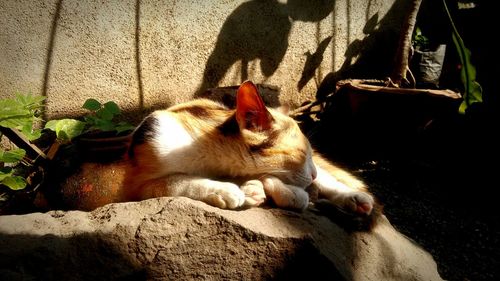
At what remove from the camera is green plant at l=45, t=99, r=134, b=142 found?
2.88m

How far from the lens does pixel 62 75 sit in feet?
10.5

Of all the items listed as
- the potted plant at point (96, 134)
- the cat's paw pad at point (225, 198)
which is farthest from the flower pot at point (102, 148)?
the cat's paw pad at point (225, 198)

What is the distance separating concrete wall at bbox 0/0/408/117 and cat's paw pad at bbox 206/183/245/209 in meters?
2.19

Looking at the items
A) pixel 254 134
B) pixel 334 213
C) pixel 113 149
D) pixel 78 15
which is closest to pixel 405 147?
pixel 334 213

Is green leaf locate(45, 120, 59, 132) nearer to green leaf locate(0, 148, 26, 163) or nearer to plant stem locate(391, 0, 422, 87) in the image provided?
green leaf locate(0, 148, 26, 163)

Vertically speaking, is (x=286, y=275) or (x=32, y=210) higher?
(x=286, y=275)

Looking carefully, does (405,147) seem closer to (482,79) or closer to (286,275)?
(482,79)

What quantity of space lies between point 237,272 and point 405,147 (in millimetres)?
3477

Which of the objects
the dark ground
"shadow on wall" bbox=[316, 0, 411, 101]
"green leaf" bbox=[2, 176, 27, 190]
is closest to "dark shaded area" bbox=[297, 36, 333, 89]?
"shadow on wall" bbox=[316, 0, 411, 101]

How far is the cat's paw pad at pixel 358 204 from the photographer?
2.09m

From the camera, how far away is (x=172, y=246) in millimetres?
1478

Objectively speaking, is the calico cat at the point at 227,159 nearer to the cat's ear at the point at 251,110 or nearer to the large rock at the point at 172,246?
the cat's ear at the point at 251,110

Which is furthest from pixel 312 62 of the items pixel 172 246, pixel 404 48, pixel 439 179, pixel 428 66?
pixel 172 246

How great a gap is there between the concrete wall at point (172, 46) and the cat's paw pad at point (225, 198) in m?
2.19
